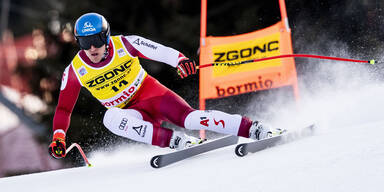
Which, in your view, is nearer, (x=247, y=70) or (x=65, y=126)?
(x=65, y=126)

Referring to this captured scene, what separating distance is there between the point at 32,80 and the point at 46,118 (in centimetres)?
134

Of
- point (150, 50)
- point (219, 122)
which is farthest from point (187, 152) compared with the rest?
point (150, 50)

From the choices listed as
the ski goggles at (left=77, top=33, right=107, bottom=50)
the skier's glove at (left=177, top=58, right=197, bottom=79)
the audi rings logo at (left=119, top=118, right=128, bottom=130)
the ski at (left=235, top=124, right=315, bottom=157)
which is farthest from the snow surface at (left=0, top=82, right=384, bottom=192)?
the ski goggles at (left=77, top=33, right=107, bottom=50)

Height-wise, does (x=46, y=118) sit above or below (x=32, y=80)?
below

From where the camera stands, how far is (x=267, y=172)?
1979 mm

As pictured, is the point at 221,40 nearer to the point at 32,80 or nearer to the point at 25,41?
the point at 32,80

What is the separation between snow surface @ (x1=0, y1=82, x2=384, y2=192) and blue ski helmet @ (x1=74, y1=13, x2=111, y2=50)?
0.78m

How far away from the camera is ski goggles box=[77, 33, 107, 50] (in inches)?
109

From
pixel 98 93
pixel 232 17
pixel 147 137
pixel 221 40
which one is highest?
pixel 232 17

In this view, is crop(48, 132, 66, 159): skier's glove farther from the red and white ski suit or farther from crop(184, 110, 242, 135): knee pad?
crop(184, 110, 242, 135): knee pad

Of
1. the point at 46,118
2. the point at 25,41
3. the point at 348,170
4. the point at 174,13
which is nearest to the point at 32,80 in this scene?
the point at 46,118

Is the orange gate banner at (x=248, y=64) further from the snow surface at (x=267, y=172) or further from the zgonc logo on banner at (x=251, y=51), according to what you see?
the snow surface at (x=267, y=172)

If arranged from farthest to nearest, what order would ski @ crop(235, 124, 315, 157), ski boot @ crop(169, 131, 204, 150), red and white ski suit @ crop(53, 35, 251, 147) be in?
ski boot @ crop(169, 131, 204, 150) → red and white ski suit @ crop(53, 35, 251, 147) → ski @ crop(235, 124, 315, 157)

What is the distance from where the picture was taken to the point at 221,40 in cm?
442
